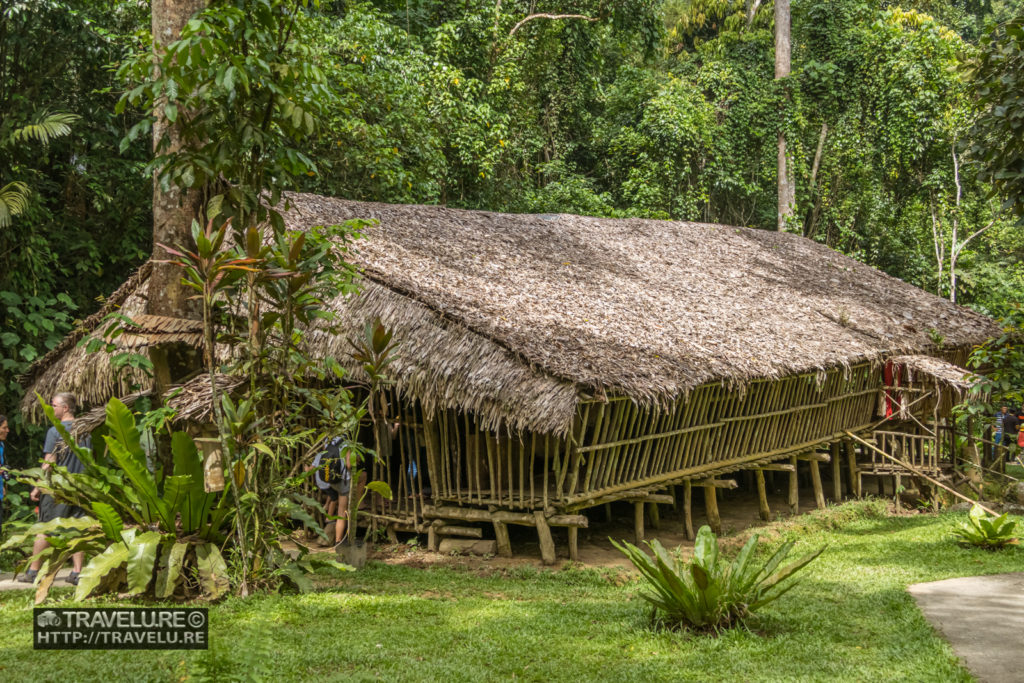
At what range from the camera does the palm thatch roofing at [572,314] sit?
8.35m

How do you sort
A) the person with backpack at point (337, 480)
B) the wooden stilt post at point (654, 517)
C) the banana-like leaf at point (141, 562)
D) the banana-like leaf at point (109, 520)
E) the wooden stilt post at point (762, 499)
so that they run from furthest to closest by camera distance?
the wooden stilt post at point (762, 499), the wooden stilt post at point (654, 517), the person with backpack at point (337, 480), the banana-like leaf at point (109, 520), the banana-like leaf at point (141, 562)

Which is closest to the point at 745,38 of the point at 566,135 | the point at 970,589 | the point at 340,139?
the point at 566,135

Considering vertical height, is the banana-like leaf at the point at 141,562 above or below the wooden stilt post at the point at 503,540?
above

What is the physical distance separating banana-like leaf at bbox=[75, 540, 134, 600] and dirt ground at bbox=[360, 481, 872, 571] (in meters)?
3.25

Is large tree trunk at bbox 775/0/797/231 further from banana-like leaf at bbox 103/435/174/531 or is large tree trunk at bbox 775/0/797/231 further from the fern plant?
banana-like leaf at bbox 103/435/174/531

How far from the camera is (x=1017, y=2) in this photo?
26.5 meters

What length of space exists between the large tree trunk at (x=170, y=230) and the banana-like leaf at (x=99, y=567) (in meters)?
1.24

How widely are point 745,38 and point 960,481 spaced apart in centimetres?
1539

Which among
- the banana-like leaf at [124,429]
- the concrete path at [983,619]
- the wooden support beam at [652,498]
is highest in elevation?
the banana-like leaf at [124,429]

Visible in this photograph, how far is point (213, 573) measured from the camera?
19.6 ft

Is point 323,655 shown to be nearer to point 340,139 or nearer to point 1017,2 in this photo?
point 340,139

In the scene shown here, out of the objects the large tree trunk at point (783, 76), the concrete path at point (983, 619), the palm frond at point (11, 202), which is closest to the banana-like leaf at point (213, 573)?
the concrete path at point (983, 619)

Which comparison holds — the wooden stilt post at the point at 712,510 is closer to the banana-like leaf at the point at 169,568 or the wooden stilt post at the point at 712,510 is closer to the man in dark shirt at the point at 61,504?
the banana-like leaf at the point at 169,568

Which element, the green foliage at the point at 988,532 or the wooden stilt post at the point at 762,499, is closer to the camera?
the green foliage at the point at 988,532
